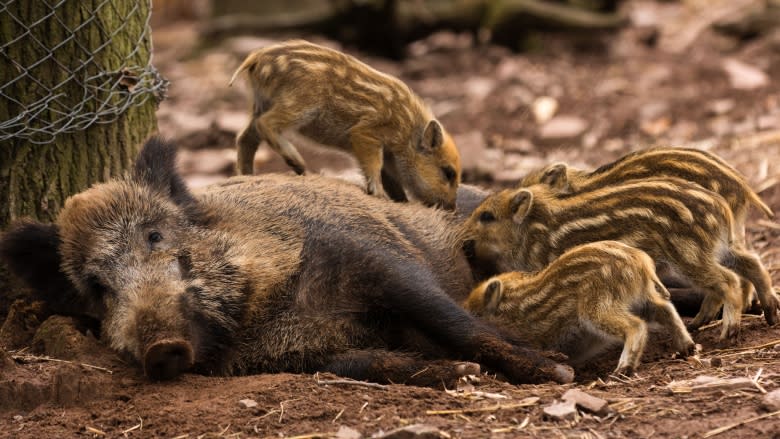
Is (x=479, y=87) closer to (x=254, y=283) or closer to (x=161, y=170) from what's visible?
(x=161, y=170)

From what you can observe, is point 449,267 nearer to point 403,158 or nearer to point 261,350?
point 403,158

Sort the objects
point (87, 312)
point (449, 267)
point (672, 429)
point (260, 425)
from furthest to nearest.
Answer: point (449, 267), point (87, 312), point (260, 425), point (672, 429)

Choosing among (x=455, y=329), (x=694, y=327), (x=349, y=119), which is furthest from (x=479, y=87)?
(x=455, y=329)

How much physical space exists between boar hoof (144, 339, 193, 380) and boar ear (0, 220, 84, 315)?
788mm

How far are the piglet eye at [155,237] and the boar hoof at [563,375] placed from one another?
178cm

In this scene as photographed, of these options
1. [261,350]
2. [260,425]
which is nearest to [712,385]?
[260,425]

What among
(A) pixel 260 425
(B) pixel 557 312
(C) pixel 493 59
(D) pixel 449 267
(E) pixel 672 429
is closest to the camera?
(E) pixel 672 429

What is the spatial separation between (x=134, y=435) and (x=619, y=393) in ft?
5.91

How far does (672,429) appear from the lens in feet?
10.8

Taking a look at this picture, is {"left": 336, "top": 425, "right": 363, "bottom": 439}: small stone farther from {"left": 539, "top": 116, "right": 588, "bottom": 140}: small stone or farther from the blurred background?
{"left": 539, "top": 116, "right": 588, "bottom": 140}: small stone

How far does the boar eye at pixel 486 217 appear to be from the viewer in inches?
202

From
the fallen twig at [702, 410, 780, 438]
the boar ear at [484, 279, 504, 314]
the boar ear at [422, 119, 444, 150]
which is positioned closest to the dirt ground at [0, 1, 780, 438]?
the fallen twig at [702, 410, 780, 438]

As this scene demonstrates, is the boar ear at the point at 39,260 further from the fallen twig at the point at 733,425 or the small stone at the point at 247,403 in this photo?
the fallen twig at the point at 733,425

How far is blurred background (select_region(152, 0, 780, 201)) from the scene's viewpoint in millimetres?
8523
